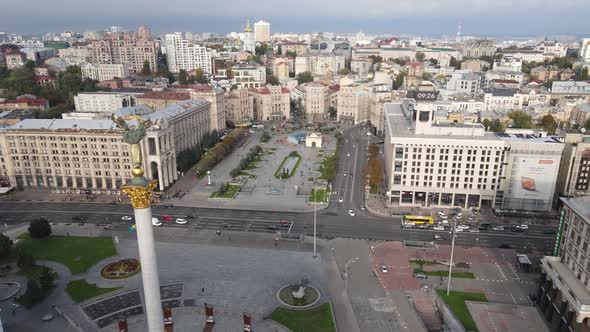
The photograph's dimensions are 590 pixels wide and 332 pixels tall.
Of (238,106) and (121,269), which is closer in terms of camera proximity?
(121,269)

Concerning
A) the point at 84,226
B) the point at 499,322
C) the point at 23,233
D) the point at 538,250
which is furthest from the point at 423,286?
the point at 23,233

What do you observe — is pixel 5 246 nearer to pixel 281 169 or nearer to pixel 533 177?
pixel 281 169

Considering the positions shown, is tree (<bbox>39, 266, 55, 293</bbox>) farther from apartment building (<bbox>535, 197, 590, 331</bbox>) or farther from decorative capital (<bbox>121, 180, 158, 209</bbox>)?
apartment building (<bbox>535, 197, 590, 331</bbox>)

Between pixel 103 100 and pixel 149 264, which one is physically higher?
pixel 103 100

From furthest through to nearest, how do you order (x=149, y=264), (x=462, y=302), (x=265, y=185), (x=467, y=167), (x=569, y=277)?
(x=265, y=185) → (x=467, y=167) → (x=462, y=302) → (x=569, y=277) → (x=149, y=264)

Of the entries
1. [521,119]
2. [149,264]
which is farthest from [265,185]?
[521,119]

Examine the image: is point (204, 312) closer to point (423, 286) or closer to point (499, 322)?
point (423, 286)
